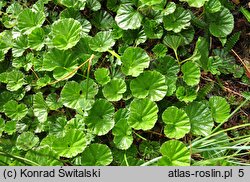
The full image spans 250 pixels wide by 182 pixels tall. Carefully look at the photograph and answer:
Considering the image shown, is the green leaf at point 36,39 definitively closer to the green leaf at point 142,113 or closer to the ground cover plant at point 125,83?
the ground cover plant at point 125,83

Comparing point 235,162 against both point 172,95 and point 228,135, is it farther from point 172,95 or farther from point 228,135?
point 172,95

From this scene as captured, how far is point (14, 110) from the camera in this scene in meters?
1.79

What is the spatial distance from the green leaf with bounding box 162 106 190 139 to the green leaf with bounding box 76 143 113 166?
0.89 ft

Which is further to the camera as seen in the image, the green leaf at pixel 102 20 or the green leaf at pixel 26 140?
the green leaf at pixel 102 20

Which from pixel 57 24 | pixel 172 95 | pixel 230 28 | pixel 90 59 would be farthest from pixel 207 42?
pixel 57 24

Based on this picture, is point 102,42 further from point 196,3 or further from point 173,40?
point 196,3

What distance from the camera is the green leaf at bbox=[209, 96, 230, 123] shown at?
1.71 metres

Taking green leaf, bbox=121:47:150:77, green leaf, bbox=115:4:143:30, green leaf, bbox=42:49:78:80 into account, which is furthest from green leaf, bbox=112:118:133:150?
green leaf, bbox=115:4:143:30

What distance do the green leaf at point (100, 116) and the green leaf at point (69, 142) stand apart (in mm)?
70

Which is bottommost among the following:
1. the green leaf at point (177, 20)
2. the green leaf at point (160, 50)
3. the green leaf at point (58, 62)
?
the green leaf at point (58, 62)

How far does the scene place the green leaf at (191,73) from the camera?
173 cm

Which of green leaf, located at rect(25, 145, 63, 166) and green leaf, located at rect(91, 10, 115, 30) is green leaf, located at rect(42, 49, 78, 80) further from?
green leaf, located at rect(25, 145, 63, 166)

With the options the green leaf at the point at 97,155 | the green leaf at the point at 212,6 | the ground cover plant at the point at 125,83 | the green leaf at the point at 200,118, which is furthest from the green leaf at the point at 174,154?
the green leaf at the point at 212,6

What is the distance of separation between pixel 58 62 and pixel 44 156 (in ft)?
1.42
